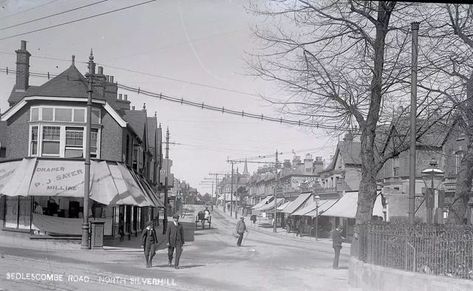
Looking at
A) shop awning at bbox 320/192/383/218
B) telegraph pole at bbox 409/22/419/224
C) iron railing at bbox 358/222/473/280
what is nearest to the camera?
iron railing at bbox 358/222/473/280

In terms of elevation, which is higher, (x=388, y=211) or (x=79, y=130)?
(x=79, y=130)

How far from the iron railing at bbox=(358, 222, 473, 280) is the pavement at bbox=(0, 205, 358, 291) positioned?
1.71m

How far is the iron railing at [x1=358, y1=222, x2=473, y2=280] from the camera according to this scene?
11383 mm

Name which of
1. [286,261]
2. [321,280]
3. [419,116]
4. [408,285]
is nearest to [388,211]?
[286,261]

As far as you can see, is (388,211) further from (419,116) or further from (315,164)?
(315,164)

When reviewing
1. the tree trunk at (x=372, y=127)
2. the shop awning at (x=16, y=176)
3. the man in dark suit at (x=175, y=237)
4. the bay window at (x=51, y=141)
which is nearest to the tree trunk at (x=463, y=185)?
the tree trunk at (x=372, y=127)

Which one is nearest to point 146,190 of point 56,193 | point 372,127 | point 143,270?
point 56,193

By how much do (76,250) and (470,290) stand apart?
16078 mm

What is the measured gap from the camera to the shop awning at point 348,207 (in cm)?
3938

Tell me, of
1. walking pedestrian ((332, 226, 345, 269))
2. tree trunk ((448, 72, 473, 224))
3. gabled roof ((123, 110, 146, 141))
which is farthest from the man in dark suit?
gabled roof ((123, 110, 146, 141))

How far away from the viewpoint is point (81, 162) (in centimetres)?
2583

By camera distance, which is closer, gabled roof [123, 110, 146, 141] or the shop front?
the shop front

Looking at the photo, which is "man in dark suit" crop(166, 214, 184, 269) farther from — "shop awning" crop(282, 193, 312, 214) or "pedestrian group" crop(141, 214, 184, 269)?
"shop awning" crop(282, 193, 312, 214)

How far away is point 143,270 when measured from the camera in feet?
55.2
